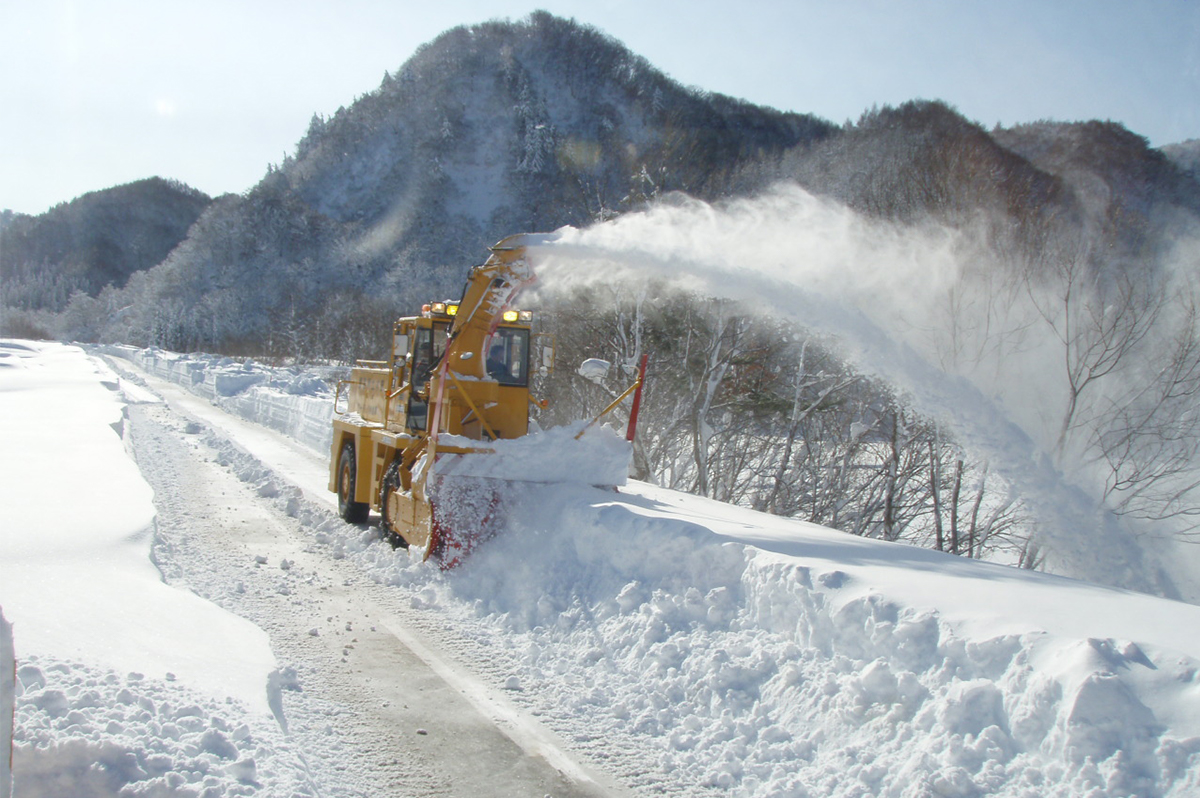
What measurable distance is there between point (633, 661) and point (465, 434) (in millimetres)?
3722

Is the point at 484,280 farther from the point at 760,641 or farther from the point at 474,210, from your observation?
the point at 474,210

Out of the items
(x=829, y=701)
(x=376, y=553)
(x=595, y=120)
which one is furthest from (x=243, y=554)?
(x=595, y=120)

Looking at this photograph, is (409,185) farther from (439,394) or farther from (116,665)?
(116,665)

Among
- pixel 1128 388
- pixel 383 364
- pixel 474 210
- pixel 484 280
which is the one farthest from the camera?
pixel 474 210

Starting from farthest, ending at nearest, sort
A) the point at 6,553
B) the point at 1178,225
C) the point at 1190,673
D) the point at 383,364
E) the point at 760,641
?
the point at 1178,225 → the point at 383,364 → the point at 6,553 → the point at 760,641 → the point at 1190,673

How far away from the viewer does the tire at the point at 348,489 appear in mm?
10062

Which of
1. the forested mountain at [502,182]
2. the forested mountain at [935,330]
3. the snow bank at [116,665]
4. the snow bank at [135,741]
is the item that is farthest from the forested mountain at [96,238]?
the snow bank at [135,741]

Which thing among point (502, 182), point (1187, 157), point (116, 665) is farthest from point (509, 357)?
point (502, 182)

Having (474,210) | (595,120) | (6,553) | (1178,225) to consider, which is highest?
(595,120)

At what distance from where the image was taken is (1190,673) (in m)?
3.41

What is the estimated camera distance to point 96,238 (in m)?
187

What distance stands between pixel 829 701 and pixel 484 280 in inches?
209

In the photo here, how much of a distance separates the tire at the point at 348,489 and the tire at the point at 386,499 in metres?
0.97

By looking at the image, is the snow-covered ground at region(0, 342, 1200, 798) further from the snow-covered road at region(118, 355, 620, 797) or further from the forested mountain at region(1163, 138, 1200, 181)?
the forested mountain at region(1163, 138, 1200, 181)
